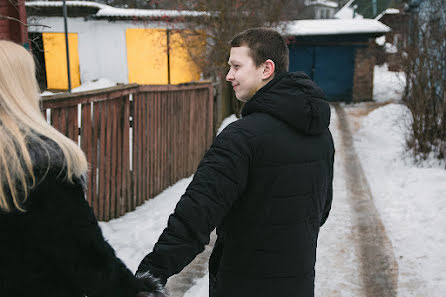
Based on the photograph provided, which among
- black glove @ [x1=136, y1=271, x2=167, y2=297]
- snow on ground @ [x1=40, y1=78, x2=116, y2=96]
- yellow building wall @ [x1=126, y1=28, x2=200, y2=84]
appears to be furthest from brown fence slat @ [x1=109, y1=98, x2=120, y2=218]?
yellow building wall @ [x1=126, y1=28, x2=200, y2=84]

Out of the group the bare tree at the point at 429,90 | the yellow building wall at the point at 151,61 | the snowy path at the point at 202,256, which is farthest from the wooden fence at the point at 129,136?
the yellow building wall at the point at 151,61

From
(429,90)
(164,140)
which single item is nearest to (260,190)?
(164,140)

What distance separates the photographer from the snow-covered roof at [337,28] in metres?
18.5

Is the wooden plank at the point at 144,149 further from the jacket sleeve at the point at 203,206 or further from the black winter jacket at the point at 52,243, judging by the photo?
the black winter jacket at the point at 52,243

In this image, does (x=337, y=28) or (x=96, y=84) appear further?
(x=337, y=28)

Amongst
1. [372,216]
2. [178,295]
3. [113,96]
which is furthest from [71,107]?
[372,216]

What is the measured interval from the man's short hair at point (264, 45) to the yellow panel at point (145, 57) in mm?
16039

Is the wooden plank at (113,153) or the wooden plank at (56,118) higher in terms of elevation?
the wooden plank at (56,118)

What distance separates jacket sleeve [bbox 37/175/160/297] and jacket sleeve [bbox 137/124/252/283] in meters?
0.12

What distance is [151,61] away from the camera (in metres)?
18.3

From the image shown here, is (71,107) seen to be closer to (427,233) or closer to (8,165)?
(8,165)

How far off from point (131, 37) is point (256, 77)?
16.9 metres

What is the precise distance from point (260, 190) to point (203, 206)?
26cm

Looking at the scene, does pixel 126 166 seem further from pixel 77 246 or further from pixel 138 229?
pixel 77 246
